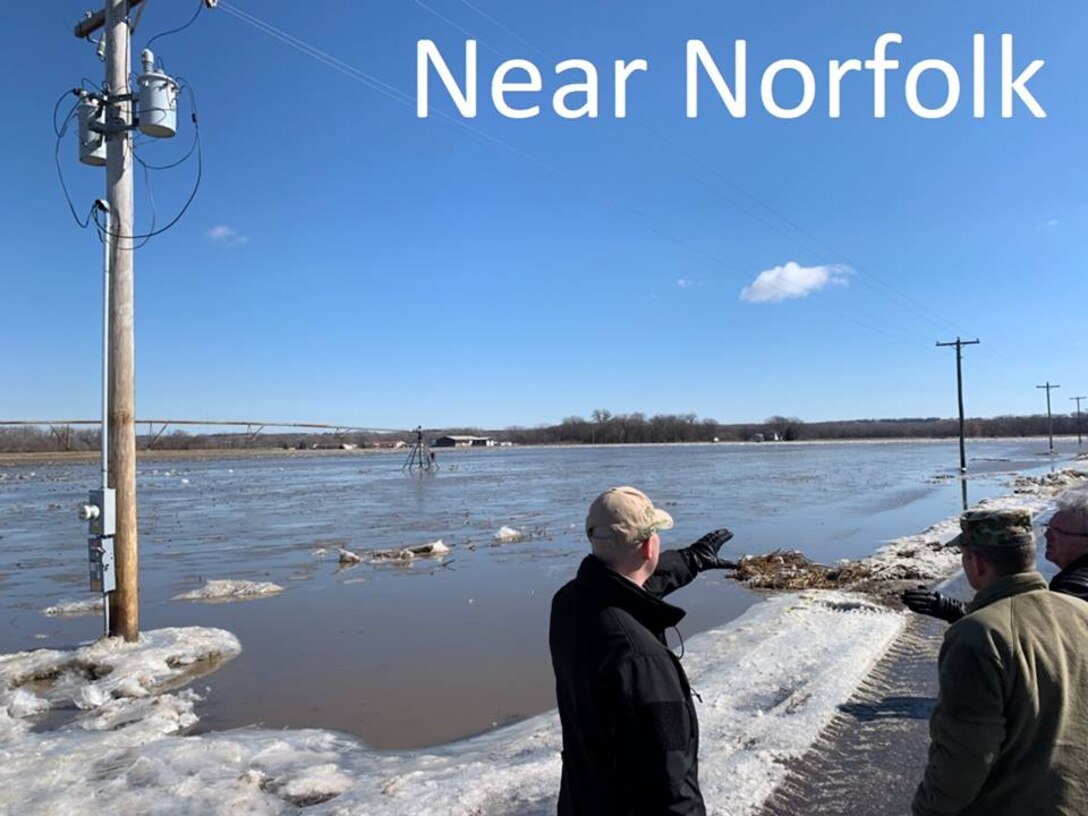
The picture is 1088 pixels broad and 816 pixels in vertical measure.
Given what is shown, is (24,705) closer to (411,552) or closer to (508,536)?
(411,552)

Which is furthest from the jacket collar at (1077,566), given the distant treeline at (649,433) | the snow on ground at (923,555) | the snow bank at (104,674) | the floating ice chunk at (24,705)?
the distant treeline at (649,433)

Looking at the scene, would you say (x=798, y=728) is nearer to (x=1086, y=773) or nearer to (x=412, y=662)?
(x=1086, y=773)

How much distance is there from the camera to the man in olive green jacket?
2191mm

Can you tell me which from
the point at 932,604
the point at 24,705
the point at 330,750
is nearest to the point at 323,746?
the point at 330,750

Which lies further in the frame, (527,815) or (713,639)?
(713,639)

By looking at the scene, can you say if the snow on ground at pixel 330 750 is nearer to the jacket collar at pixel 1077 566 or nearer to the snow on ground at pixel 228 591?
the jacket collar at pixel 1077 566

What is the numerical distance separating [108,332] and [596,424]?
15990cm

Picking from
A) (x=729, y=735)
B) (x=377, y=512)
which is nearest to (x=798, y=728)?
(x=729, y=735)

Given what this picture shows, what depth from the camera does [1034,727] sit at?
2213mm

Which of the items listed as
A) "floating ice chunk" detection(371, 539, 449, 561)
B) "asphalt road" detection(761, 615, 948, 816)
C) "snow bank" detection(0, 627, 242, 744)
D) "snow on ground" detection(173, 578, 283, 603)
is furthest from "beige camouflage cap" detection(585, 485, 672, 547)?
"floating ice chunk" detection(371, 539, 449, 561)

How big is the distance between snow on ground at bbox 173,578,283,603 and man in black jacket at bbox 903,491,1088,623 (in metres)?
10.1

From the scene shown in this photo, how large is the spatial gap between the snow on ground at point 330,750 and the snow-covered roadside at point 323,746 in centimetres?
1

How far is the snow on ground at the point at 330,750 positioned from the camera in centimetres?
464

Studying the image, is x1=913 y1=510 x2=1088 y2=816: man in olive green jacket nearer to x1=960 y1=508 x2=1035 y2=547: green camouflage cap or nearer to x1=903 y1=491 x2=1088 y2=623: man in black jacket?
x1=960 y1=508 x2=1035 y2=547: green camouflage cap
